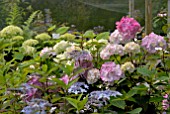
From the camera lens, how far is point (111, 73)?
4.41 ft

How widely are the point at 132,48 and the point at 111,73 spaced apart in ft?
0.43

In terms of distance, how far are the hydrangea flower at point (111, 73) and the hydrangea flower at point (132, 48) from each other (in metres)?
0.10

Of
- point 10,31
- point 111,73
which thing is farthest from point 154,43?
point 10,31

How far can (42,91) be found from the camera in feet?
4.67

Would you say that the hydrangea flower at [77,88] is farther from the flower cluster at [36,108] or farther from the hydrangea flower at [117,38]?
the hydrangea flower at [117,38]

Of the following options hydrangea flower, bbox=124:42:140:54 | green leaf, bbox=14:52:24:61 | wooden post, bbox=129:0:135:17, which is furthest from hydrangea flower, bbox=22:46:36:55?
wooden post, bbox=129:0:135:17

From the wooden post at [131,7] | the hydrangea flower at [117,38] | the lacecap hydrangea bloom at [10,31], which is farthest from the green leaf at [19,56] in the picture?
the wooden post at [131,7]

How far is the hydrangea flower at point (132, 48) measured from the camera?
1.41m

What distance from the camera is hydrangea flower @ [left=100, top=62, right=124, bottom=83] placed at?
52.9 inches

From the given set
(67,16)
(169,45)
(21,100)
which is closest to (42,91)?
(21,100)

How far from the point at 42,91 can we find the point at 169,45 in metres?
0.50

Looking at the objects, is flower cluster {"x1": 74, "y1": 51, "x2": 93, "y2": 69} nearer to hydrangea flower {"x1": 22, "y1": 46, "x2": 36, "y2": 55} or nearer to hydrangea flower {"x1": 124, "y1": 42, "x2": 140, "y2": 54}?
hydrangea flower {"x1": 124, "y1": 42, "x2": 140, "y2": 54}

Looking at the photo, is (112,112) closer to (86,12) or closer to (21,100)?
(21,100)

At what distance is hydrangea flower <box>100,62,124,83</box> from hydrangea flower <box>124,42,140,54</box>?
10 centimetres
